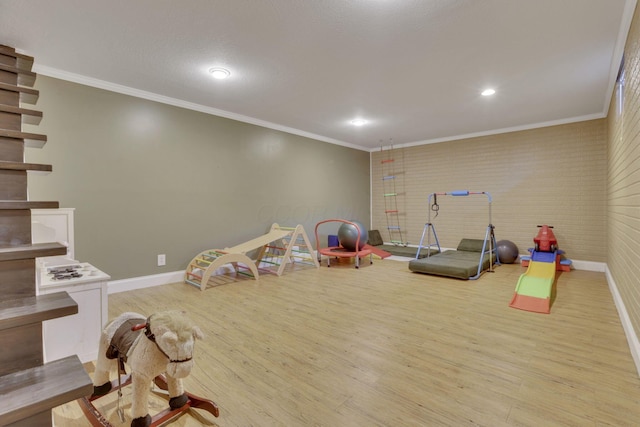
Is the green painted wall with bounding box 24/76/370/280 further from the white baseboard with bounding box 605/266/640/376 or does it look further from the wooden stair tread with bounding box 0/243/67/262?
the white baseboard with bounding box 605/266/640/376

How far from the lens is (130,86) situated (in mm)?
3771

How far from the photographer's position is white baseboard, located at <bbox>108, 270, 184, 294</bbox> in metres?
3.76

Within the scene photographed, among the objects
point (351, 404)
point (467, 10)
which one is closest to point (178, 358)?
point (351, 404)

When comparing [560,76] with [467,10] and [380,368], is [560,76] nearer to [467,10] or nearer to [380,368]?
[467,10]

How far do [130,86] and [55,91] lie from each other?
0.74 meters

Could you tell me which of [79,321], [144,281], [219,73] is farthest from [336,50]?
[144,281]

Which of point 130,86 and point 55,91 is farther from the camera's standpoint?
point 130,86

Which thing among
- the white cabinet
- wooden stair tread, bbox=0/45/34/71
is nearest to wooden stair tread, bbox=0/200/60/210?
the white cabinet

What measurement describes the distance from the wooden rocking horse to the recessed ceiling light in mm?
2711

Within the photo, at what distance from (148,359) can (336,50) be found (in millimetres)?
2860

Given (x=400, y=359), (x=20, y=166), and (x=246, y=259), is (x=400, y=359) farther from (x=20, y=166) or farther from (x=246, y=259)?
(x=246, y=259)

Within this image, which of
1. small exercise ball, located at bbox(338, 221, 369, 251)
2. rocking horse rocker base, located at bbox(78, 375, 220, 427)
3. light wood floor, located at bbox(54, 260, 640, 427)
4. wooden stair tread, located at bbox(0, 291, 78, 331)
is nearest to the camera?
wooden stair tread, located at bbox(0, 291, 78, 331)

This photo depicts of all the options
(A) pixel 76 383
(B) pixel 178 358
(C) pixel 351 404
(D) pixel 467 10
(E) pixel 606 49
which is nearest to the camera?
(A) pixel 76 383

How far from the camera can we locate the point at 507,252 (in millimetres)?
5574
